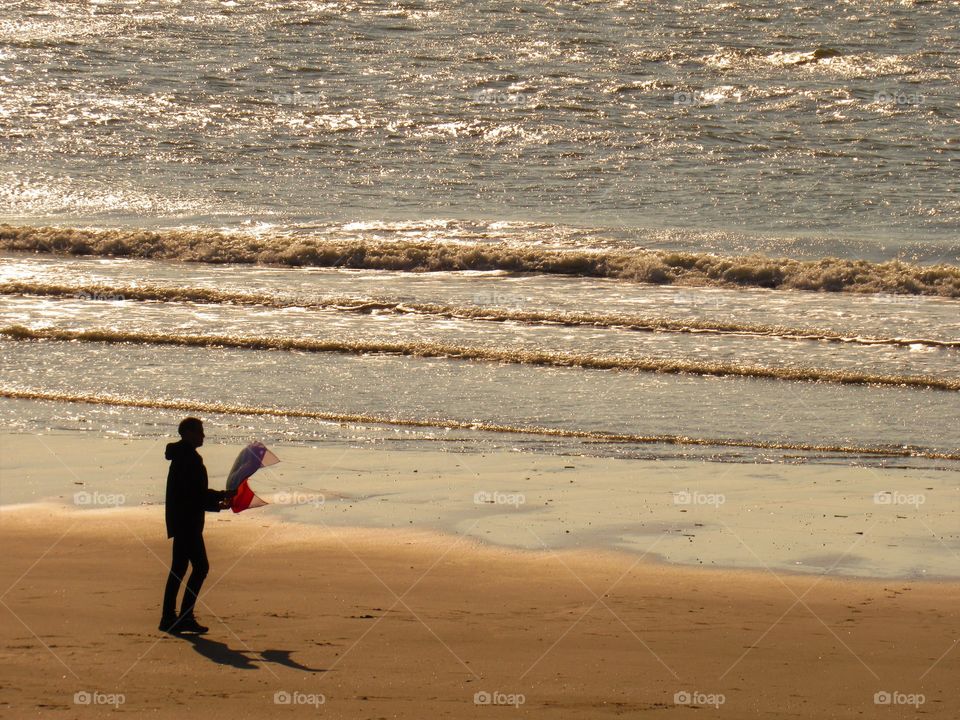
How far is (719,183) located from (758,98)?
652 centimetres

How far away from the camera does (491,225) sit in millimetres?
23938

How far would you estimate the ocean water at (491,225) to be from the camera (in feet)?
41.5

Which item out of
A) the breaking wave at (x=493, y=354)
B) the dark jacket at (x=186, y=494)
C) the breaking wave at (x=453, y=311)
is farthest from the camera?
the breaking wave at (x=453, y=311)

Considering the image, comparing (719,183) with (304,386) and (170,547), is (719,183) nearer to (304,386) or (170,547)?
(304,386)

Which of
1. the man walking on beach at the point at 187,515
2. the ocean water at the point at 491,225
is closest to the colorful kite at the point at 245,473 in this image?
the man walking on beach at the point at 187,515

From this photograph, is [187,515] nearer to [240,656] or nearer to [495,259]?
[240,656]

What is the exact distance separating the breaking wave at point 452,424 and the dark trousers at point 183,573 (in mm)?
5026

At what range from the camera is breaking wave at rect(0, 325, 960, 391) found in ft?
46.0

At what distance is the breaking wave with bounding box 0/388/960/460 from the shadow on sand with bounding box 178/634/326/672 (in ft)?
17.2

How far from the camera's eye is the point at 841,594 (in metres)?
7.26

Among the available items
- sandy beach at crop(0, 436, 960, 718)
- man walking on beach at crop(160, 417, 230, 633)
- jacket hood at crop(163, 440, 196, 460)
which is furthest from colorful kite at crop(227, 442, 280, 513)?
sandy beach at crop(0, 436, 960, 718)

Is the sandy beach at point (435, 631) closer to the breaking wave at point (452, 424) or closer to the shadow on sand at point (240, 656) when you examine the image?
the shadow on sand at point (240, 656)

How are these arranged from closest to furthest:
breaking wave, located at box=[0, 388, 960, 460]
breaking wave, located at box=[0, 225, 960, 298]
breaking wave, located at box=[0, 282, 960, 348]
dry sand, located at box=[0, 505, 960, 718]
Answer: dry sand, located at box=[0, 505, 960, 718]
breaking wave, located at box=[0, 388, 960, 460]
breaking wave, located at box=[0, 282, 960, 348]
breaking wave, located at box=[0, 225, 960, 298]

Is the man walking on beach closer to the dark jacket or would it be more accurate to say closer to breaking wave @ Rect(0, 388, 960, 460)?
the dark jacket
